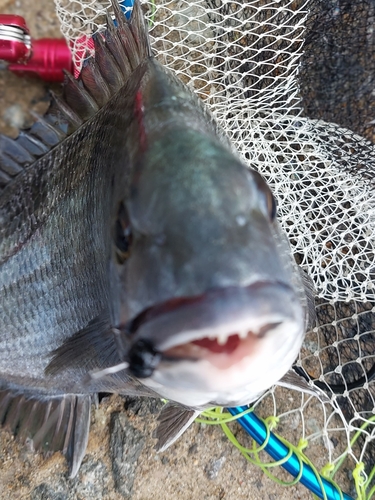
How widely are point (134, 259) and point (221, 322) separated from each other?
0.65ft

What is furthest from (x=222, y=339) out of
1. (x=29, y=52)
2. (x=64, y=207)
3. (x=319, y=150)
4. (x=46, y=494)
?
(x=29, y=52)

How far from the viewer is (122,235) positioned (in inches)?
28.8

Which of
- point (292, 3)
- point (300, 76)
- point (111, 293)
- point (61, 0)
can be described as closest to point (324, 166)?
point (300, 76)

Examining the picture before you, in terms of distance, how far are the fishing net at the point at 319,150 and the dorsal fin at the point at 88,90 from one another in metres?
0.59

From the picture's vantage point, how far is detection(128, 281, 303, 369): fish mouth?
1.89ft

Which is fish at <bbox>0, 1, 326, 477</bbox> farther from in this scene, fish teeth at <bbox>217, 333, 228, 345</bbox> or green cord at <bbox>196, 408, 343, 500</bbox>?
green cord at <bbox>196, 408, 343, 500</bbox>

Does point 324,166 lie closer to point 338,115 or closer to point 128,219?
point 338,115

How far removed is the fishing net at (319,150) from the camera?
5.06ft

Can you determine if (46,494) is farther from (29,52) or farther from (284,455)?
(29,52)

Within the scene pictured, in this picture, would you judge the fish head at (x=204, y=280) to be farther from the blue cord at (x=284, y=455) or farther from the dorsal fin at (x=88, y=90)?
the blue cord at (x=284, y=455)

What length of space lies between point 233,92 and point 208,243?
1.32 m

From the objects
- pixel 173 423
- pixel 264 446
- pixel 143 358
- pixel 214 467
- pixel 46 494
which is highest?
pixel 143 358

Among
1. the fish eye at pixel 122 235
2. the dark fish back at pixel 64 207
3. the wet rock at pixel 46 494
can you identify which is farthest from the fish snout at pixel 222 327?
the wet rock at pixel 46 494

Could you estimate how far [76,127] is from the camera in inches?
49.6
